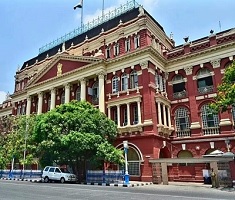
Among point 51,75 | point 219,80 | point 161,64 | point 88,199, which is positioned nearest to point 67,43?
point 51,75

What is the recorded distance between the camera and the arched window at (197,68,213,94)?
90.2ft

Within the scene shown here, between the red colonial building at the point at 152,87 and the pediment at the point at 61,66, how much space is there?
0.48ft

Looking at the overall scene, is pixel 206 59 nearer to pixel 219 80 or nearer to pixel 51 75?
pixel 219 80

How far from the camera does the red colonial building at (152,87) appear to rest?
25.7 meters

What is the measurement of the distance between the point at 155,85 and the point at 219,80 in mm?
6929

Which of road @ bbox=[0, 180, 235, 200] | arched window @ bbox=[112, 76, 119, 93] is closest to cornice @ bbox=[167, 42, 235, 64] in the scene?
arched window @ bbox=[112, 76, 119, 93]

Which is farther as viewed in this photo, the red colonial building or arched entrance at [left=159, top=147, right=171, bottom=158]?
arched entrance at [left=159, top=147, right=171, bottom=158]

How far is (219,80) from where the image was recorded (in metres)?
26.7

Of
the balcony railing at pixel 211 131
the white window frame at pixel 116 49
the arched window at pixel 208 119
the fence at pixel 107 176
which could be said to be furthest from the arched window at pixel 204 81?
the fence at pixel 107 176

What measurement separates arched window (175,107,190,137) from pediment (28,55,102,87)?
38.8ft

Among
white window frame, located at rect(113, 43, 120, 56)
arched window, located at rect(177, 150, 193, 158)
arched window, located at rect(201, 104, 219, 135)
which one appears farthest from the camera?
white window frame, located at rect(113, 43, 120, 56)

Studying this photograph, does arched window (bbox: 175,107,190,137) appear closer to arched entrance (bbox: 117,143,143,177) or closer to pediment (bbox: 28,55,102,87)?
arched entrance (bbox: 117,143,143,177)

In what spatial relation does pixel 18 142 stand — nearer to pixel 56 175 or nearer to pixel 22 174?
pixel 22 174

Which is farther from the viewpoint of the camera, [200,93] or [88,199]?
[200,93]
